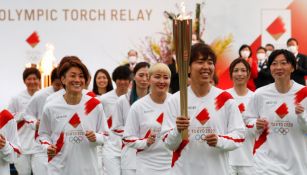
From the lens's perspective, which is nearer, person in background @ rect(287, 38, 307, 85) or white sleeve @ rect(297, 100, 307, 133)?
white sleeve @ rect(297, 100, 307, 133)

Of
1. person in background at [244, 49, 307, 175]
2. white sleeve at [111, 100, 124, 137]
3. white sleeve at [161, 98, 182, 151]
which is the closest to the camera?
white sleeve at [161, 98, 182, 151]

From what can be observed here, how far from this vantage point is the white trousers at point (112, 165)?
9141 mm

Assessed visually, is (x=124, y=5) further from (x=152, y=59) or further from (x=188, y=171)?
(x=188, y=171)

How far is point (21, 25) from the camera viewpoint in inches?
623

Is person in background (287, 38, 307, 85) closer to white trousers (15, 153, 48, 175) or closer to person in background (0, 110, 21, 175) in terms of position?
white trousers (15, 153, 48, 175)

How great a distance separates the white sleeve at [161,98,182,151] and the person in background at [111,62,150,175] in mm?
2530

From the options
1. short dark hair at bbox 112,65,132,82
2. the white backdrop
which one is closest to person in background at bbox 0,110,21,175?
short dark hair at bbox 112,65,132,82

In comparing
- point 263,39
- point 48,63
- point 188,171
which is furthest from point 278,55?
point 263,39

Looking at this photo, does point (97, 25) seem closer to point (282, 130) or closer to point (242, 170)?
point (242, 170)

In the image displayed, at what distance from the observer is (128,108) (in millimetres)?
8562

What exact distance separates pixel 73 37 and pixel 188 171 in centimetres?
1029

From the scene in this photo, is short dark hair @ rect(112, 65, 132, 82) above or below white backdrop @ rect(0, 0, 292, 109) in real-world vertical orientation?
below

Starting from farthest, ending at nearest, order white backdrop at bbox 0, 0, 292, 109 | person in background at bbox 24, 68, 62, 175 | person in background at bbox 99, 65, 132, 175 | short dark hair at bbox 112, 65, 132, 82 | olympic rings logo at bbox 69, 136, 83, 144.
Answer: white backdrop at bbox 0, 0, 292, 109, short dark hair at bbox 112, 65, 132, 82, person in background at bbox 99, 65, 132, 175, person in background at bbox 24, 68, 62, 175, olympic rings logo at bbox 69, 136, 83, 144

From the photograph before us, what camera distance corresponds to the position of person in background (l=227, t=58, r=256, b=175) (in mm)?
8398
